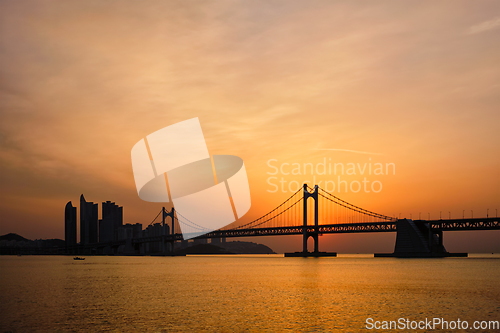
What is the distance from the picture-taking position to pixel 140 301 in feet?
79.6

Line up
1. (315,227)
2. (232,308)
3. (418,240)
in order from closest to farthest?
1. (232,308)
2. (418,240)
3. (315,227)

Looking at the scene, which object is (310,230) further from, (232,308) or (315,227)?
(232,308)

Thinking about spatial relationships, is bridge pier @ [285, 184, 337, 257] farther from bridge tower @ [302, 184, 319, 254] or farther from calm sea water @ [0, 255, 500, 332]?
calm sea water @ [0, 255, 500, 332]

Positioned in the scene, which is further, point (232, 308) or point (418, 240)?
point (418, 240)

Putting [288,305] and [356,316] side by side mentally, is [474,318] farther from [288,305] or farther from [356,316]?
[288,305]

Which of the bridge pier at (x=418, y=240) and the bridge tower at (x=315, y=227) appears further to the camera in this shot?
the bridge tower at (x=315, y=227)

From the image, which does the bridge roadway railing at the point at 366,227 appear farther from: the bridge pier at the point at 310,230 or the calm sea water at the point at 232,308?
the calm sea water at the point at 232,308

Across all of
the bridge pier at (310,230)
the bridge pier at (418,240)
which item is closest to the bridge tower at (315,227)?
the bridge pier at (310,230)

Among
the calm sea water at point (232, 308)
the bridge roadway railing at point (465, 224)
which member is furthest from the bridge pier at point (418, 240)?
the calm sea water at point (232, 308)

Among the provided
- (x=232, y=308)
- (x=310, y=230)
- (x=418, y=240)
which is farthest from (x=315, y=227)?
(x=232, y=308)

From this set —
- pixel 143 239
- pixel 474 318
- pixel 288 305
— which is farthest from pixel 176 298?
pixel 143 239

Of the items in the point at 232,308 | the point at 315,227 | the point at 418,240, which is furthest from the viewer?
the point at 315,227

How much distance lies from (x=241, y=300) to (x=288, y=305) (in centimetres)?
327

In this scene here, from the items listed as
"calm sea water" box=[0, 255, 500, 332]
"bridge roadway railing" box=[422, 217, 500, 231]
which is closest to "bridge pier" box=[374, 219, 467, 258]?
"bridge roadway railing" box=[422, 217, 500, 231]
